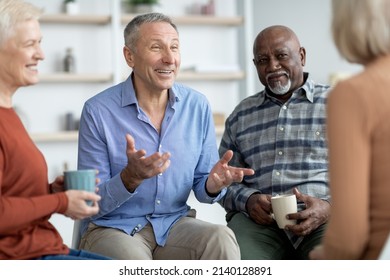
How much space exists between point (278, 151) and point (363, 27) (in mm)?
1001

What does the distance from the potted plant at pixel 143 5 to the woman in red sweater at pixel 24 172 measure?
10.7ft

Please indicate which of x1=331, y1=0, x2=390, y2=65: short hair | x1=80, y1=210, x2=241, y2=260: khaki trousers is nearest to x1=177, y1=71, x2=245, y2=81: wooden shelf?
x1=80, y1=210, x2=241, y2=260: khaki trousers

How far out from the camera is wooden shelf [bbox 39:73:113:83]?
15.5ft

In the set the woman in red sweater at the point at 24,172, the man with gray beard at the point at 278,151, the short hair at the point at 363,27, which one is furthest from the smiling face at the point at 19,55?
the man with gray beard at the point at 278,151

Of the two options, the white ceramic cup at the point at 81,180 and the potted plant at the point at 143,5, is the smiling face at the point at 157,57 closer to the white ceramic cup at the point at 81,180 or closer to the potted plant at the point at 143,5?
the white ceramic cup at the point at 81,180

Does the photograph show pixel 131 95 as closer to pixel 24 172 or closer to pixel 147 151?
pixel 147 151

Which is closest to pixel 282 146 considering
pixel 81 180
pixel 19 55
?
pixel 81 180

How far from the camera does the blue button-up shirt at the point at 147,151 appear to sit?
2.20 metres

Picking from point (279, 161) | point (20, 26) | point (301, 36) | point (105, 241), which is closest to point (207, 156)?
point (279, 161)

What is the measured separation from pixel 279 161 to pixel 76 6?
113 inches

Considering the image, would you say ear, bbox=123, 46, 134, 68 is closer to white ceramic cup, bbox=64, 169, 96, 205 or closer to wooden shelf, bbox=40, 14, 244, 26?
white ceramic cup, bbox=64, 169, 96, 205

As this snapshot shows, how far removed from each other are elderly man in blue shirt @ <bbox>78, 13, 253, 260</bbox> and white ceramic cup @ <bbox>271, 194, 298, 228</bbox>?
0.13m

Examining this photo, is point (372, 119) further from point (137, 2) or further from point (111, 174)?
point (137, 2)
